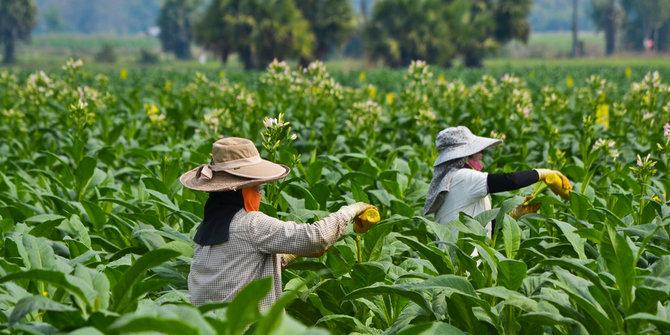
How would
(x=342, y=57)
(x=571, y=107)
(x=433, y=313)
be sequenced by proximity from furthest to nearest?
1. (x=342, y=57)
2. (x=571, y=107)
3. (x=433, y=313)

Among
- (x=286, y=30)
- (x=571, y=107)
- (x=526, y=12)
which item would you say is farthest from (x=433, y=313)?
(x=526, y=12)

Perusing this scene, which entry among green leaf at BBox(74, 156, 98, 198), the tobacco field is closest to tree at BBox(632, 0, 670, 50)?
the tobacco field

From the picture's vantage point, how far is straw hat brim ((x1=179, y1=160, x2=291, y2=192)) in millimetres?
4594

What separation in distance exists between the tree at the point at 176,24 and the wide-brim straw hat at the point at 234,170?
4433 inches

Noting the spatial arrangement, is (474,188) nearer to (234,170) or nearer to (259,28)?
(234,170)

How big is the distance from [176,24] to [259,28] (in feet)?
186

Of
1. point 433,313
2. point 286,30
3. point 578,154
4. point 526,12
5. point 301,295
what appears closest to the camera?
point 433,313

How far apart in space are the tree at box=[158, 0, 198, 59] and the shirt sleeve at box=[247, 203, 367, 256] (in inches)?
4441

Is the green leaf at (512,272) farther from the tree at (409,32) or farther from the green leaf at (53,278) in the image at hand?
the tree at (409,32)

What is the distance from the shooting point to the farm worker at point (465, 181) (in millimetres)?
6082

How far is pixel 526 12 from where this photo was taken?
71125 millimetres

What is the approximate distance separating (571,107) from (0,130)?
6693 millimetres

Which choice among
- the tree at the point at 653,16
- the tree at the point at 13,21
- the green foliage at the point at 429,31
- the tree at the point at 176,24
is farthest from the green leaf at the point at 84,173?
the tree at the point at 176,24

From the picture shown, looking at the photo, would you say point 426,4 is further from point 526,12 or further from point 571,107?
point 571,107
